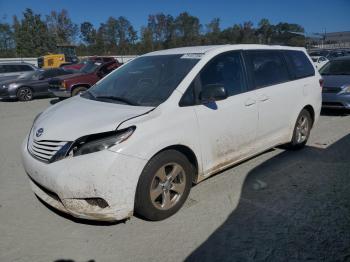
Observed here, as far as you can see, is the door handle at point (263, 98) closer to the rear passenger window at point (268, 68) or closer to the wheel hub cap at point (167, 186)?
the rear passenger window at point (268, 68)

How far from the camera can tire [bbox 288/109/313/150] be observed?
17.9ft

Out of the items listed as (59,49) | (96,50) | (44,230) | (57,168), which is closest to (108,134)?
(57,168)

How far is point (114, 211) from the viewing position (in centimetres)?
304

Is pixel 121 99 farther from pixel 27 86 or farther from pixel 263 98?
pixel 27 86

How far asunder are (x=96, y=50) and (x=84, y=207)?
63.6 m

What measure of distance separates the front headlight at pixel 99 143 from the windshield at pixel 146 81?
0.57 m

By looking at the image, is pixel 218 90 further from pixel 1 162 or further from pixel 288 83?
pixel 1 162

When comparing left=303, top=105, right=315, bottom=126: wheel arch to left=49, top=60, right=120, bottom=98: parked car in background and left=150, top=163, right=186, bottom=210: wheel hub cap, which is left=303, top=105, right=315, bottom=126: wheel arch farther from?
left=49, top=60, right=120, bottom=98: parked car in background

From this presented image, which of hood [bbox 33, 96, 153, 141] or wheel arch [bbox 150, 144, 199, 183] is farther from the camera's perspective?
wheel arch [bbox 150, 144, 199, 183]

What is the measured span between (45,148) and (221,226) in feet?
6.24

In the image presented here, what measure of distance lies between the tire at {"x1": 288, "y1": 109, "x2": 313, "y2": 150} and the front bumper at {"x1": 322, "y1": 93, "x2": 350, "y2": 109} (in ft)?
10.7

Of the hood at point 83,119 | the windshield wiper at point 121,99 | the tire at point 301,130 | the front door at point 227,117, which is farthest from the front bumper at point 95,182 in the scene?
the tire at point 301,130

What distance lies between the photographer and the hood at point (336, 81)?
8586 mm

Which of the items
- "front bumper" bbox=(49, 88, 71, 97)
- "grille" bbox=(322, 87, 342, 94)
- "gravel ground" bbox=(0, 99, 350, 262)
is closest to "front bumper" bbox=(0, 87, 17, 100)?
"front bumper" bbox=(49, 88, 71, 97)
